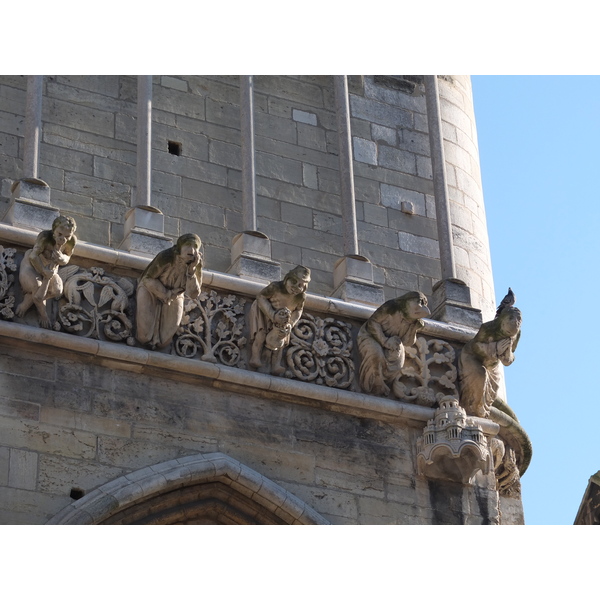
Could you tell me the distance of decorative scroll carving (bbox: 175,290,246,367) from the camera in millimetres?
12523

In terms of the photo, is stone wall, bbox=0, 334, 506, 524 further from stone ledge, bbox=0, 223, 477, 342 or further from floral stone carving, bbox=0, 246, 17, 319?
stone ledge, bbox=0, 223, 477, 342

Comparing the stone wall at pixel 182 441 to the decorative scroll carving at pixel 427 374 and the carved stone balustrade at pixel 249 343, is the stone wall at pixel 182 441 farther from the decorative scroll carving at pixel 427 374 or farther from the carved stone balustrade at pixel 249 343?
the decorative scroll carving at pixel 427 374

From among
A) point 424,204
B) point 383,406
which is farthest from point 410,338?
point 424,204

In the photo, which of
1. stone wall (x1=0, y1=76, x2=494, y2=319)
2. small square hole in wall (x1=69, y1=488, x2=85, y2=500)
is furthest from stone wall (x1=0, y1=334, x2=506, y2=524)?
stone wall (x1=0, y1=76, x2=494, y2=319)

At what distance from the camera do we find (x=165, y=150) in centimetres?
1372

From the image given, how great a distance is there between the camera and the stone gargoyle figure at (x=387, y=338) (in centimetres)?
1301

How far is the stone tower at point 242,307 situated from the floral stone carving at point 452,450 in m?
0.01

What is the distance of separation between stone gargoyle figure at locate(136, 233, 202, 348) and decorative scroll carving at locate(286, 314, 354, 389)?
0.80 meters

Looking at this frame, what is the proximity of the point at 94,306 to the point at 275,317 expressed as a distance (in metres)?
1.09

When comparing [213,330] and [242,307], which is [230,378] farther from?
[242,307]

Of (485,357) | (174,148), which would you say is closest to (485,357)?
(485,357)

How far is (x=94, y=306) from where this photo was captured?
12.3 meters
